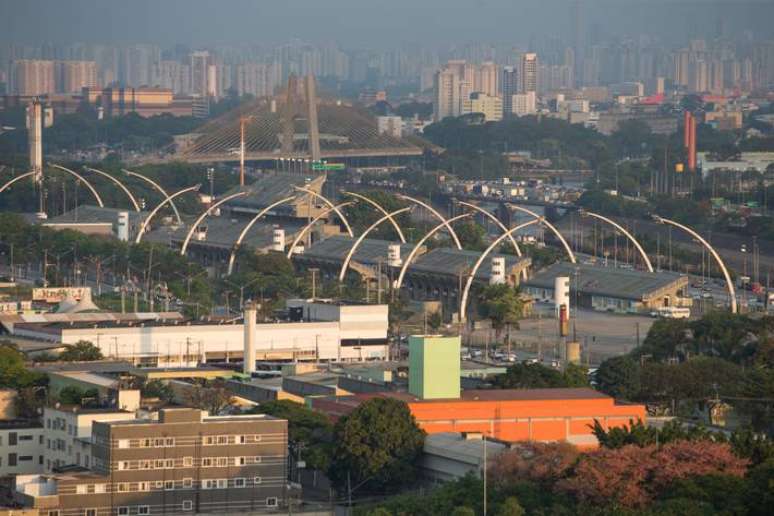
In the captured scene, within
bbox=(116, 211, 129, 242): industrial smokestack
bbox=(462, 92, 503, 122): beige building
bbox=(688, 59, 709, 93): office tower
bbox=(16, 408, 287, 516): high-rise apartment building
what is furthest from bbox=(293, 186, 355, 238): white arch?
bbox=(688, 59, 709, 93): office tower

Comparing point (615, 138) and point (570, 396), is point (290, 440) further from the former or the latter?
point (615, 138)

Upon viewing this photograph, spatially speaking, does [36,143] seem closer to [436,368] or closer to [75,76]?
[436,368]

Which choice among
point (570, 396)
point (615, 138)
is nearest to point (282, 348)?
point (570, 396)

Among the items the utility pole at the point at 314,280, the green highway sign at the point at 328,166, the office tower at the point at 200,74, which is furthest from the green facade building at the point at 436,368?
the office tower at the point at 200,74

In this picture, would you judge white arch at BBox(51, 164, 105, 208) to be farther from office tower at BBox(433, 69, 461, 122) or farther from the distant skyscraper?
the distant skyscraper

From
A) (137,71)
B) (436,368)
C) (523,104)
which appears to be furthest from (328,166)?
(137,71)

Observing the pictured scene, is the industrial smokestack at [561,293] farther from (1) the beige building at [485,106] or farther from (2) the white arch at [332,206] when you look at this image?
(1) the beige building at [485,106]
